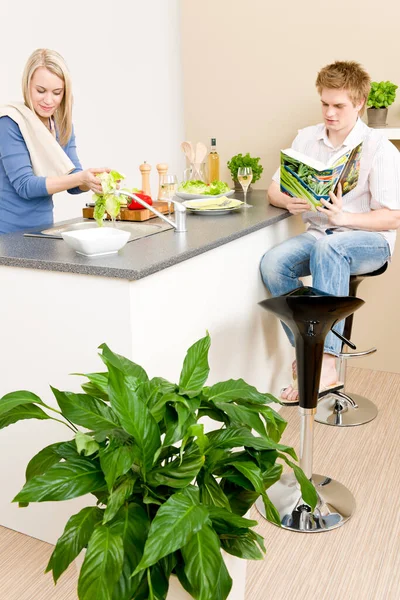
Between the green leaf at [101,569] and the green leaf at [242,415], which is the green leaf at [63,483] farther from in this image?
the green leaf at [242,415]

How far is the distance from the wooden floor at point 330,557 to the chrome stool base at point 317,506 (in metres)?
0.03

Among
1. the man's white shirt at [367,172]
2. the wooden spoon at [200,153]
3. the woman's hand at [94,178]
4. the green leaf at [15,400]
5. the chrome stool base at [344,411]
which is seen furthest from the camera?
the wooden spoon at [200,153]

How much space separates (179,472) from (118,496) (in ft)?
0.43

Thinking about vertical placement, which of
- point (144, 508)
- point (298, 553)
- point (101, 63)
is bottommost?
point (298, 553)

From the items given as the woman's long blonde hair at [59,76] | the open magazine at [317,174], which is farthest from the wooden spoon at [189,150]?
the open magazine at [317,174]

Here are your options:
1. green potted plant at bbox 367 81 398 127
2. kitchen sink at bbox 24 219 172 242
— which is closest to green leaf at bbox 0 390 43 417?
kitchen sink at bbox 24 219 172 242

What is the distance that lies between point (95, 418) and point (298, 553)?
104cm

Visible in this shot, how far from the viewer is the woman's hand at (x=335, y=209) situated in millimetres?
2570

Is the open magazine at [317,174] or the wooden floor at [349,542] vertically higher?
the open magazine at [317,174]

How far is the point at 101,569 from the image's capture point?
1194mm

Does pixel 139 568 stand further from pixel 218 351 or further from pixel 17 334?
pixel 218 351

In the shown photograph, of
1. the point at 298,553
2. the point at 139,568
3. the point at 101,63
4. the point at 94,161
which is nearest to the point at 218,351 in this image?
the point at 298,553

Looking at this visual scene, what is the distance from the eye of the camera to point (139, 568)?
115 cm

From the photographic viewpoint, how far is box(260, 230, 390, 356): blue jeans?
103 inches
